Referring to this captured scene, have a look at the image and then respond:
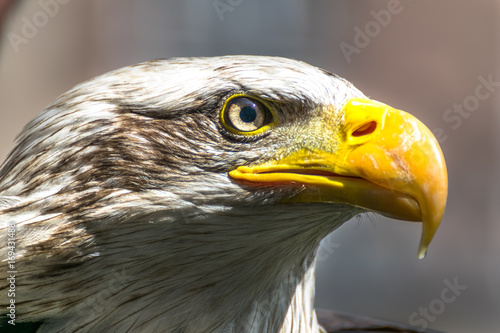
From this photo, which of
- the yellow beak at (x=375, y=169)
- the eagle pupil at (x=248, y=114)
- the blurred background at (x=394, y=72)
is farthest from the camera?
the blurred background at (x=394, y=72)

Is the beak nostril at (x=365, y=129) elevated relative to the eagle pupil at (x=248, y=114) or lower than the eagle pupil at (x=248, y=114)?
lower

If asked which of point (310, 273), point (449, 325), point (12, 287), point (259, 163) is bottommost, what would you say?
point (449, 325)

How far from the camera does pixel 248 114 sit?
151cm

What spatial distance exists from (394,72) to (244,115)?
5.04 meters

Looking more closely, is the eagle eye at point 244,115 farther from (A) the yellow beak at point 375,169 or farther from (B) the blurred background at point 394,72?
(B) the blurred background at point 394,72

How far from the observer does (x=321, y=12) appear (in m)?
6.44

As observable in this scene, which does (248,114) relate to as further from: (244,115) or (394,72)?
(394,72)

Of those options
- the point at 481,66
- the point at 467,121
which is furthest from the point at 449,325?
the point at 481,66

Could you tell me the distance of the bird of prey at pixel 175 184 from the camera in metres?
1.48

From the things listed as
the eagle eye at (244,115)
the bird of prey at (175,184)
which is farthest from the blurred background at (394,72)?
the eagle eye at (244,115)

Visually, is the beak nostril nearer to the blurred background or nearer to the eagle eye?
the eagle eye

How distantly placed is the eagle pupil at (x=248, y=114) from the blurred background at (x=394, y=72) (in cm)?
430

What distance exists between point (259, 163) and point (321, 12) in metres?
5.29

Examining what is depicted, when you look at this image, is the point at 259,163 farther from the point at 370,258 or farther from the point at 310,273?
the point at 370,258
